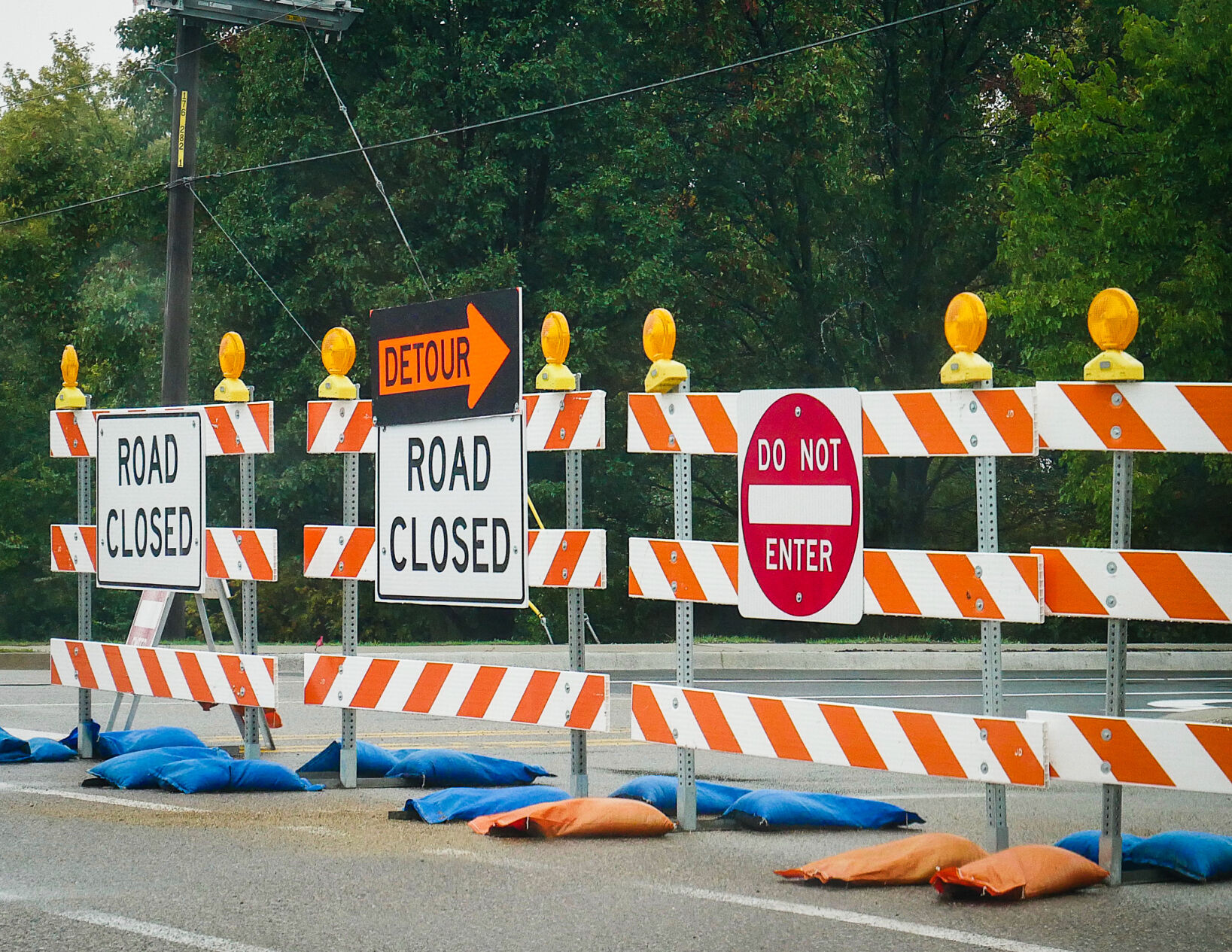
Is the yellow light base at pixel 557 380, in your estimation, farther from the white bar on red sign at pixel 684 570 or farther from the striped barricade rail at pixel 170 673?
the striped barricade rail at pixel 170 673

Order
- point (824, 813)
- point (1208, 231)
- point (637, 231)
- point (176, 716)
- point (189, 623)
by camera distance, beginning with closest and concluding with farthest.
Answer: point (824, 813), point (176, 716), point (1208, 231), point (637, 231), point (189, 623)

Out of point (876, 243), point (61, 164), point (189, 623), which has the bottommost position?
point (189, 623)

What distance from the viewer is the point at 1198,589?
544 cm

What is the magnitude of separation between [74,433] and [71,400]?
0.28m

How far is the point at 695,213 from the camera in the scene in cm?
A: 2881

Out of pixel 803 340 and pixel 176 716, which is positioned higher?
pixel 803 340

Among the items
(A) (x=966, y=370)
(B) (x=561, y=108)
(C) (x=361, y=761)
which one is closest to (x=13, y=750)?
(C) (x=361, y=761)

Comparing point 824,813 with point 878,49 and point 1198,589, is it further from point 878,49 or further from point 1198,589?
point 878,49

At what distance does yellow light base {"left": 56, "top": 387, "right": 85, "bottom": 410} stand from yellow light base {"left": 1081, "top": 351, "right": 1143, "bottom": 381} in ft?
21.2

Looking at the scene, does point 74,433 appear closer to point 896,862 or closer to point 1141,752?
point 896,862

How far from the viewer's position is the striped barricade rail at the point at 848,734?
5797mm

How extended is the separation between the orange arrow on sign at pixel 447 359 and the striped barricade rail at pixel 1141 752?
3.02 metres

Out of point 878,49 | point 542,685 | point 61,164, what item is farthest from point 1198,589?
point 61,164

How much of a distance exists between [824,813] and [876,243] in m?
24.3
